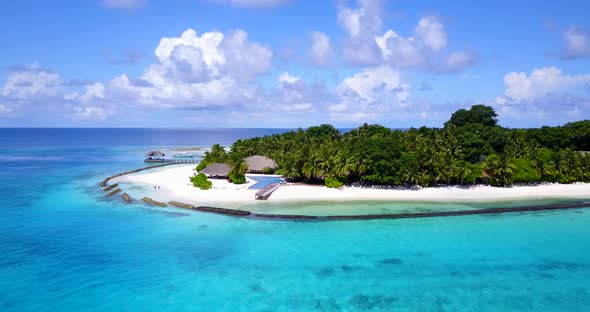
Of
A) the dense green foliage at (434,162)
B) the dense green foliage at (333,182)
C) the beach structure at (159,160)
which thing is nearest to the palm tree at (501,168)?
the dense green foliage at (434,162)

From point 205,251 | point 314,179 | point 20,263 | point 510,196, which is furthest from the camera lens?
point 314,179

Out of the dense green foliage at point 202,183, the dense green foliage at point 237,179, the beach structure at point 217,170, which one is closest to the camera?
the dense green foliage at point 202,183

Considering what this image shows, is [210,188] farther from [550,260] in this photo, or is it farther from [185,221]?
[550,260]

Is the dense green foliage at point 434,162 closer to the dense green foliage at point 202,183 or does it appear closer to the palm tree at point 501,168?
the palm tree at point 501,168

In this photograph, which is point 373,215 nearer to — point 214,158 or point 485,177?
point 485,177

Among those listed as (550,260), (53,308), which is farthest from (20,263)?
(550,260)

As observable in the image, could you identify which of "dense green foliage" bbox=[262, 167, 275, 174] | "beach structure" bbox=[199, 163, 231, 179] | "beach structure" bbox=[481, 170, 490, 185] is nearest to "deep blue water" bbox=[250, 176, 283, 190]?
"dense green foliage" bbox=[262, 167, 275, 174]

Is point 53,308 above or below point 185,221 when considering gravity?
below
